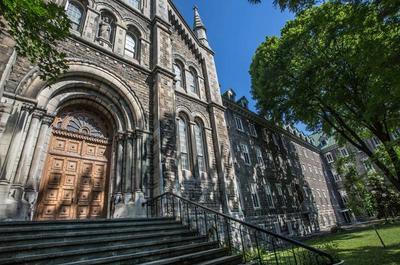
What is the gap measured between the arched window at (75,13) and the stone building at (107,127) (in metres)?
0.05

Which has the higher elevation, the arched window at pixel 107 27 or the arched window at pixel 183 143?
the arched window at pixel 107 27

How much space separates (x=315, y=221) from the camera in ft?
85.4

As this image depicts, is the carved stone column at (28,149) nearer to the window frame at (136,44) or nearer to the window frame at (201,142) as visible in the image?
the window frame at (136,44)

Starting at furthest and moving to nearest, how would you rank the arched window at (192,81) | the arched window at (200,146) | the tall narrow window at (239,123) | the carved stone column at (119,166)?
the tall narrow window at (239,123), the arched window at (192,81), the arched window at (200,146), the carved stone column at (119,166)

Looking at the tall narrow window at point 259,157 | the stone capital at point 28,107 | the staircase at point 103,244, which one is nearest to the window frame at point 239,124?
the tall narrow window at point 259,157

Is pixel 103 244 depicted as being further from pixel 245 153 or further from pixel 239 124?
pixel 239 124

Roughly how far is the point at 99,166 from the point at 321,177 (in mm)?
35982

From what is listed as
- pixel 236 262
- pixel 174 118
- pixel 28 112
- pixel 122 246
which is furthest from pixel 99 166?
pixel 236 262

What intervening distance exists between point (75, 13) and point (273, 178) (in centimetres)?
2088

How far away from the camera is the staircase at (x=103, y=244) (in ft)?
12.8

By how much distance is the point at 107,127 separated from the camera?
955cm

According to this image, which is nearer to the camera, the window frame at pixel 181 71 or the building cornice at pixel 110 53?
the building cornice at pixel 110 53

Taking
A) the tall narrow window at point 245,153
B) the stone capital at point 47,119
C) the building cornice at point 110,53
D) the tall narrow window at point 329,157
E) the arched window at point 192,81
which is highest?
the tall narrow window at point 329,157

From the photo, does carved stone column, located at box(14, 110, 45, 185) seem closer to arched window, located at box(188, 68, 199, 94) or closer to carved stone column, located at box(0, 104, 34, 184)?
carved stone column, located at box(0, 104, 34, 184)
